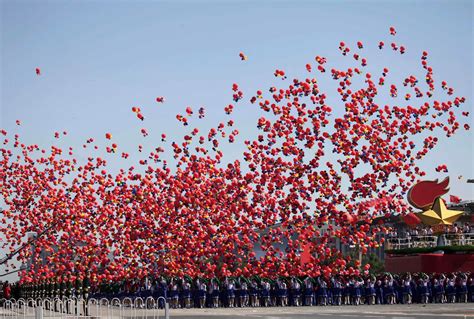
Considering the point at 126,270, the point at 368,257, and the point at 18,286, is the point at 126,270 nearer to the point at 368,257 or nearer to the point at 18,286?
the point at 18,286

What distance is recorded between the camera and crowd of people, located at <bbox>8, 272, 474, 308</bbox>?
4162cm

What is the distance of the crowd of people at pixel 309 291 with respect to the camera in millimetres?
41625

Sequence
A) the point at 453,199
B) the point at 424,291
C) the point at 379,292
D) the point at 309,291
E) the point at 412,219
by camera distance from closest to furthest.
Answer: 1. the point at 424,291
2. the point at 309,291
3. the point at 379,292
4. the point at 412,219
5. the point at 453,199

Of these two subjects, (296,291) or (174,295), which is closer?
(296,291)

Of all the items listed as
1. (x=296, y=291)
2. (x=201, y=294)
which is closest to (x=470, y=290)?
(x=296, y=291)

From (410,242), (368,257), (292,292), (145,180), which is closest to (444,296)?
(292,292)

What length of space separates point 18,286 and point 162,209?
10.5m

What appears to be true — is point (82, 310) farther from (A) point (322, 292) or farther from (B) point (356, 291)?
(B) point (356, 291)

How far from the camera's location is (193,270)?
4956 cm

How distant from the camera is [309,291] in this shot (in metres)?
41.9

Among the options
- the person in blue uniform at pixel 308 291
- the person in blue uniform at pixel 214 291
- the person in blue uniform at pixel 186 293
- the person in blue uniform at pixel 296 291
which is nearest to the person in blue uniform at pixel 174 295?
the person in blue uniform at pixel 186 293

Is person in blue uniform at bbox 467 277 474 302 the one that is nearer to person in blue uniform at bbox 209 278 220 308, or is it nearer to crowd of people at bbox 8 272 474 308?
crowd of people at bbox 8 272 474 308

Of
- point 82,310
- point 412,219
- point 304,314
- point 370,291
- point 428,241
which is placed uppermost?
point 412,219

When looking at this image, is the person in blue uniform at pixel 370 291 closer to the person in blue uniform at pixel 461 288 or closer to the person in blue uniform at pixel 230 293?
the person in blue uniform at pixel 461 288
